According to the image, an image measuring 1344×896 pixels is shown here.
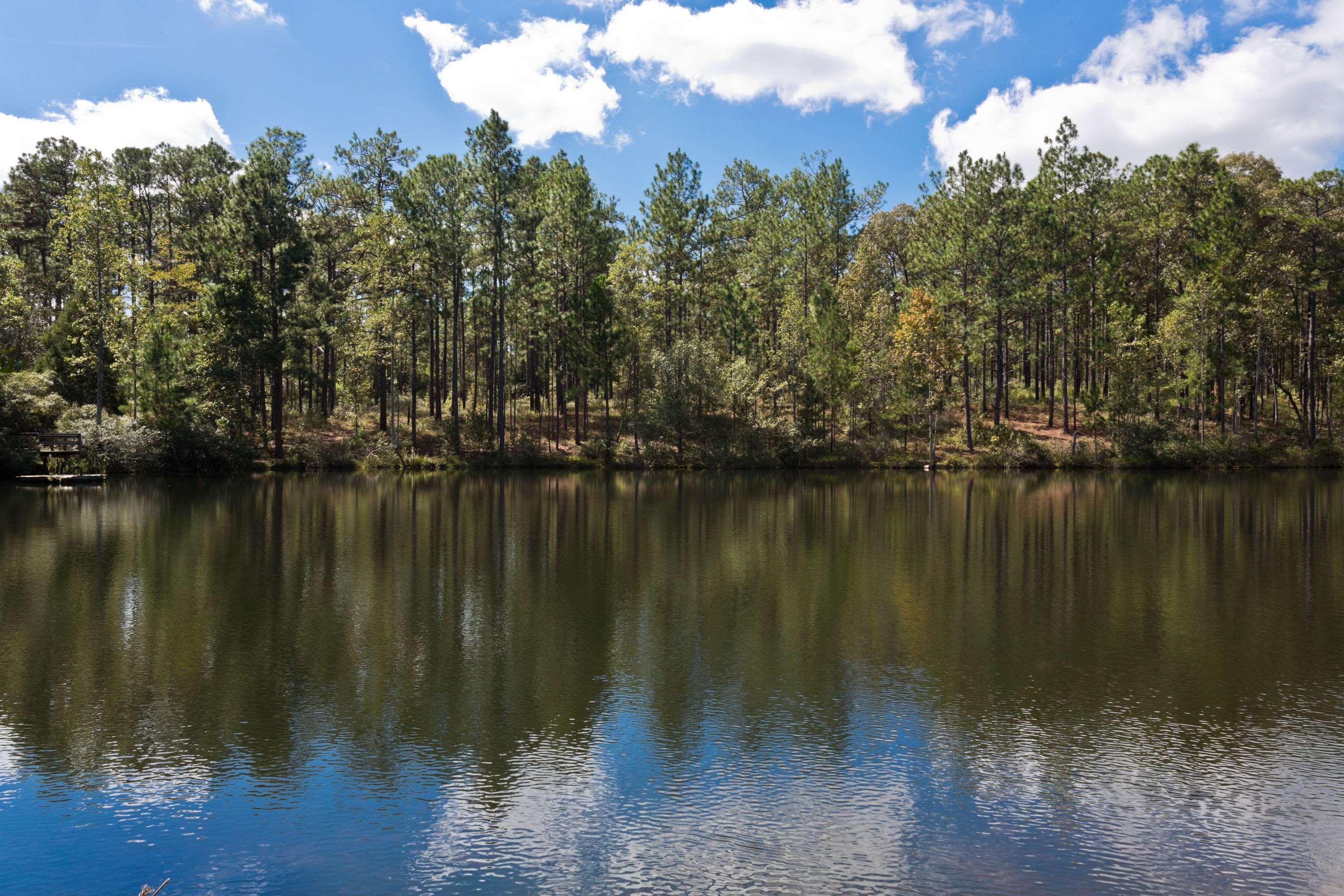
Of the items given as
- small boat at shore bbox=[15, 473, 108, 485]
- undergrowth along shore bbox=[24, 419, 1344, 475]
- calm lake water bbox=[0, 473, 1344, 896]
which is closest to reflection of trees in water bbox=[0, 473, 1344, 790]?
calm lake water bbox=[0, 473, 1344, 896]

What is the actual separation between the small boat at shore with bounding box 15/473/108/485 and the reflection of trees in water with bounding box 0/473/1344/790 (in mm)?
15100

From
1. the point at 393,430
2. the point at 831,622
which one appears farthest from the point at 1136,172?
the point at 831,622

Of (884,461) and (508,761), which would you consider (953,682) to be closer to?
(508,761)

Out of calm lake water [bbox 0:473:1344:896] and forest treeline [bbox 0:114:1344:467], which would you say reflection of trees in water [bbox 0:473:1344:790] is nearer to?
calm lake water [bbox 0:473:1344:896]

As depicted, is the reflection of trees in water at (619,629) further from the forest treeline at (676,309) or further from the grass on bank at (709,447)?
the forest treeline at (676,309)

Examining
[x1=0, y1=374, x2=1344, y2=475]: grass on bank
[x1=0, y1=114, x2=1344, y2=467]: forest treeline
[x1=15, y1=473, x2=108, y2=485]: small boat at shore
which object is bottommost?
[x1=15, y1=473, x2=108, y2=485]: small boat at shore

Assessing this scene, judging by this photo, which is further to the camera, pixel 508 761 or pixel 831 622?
pixel 831 622

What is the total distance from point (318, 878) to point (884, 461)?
61.6m

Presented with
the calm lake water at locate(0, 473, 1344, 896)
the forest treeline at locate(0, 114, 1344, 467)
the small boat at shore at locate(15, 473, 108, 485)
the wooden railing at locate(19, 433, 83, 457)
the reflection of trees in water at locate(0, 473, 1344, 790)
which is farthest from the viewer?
the forest treeline at locate(0, 114, 1344, 467)

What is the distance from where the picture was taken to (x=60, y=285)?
69.9 meters

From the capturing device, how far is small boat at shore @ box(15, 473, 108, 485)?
45.4 m

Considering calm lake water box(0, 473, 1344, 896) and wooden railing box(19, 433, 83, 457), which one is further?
wooden railing box(19, 433, 83, 457)

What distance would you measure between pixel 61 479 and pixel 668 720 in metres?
46.3

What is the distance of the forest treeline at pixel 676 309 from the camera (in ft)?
190
